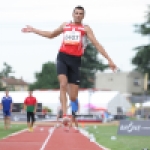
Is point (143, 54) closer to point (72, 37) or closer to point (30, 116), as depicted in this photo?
point (30, 116)

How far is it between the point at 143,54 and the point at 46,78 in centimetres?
6550

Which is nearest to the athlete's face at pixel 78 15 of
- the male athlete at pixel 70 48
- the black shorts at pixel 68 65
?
the male athlete at pixel 70 48

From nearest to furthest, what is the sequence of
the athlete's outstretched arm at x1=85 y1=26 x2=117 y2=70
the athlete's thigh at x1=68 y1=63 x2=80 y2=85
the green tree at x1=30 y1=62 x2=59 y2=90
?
the athlete's outstretched arm at x1=85 y1=26 x2=117 y2=70 < the athlete's thigh at x1=68 y1=63 x2=80 y2=85 < the green tree at x1=30 y1=62 x2=59 y2=90

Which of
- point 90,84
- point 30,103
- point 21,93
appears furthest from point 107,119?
point 90,84

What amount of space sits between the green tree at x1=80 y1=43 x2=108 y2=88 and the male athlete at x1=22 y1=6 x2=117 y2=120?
10814 centimetres

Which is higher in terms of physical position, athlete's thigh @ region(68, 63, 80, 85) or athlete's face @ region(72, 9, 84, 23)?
athlete's face @ region(72, 9, 84, 23)

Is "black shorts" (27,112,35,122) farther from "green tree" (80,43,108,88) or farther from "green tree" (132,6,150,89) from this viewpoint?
"green tree" (80,43,108,88)

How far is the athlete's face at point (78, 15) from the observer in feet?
39.3

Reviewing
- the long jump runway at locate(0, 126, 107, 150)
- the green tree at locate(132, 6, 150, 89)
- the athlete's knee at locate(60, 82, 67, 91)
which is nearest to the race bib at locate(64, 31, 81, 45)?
the athlete's knee at locate(60, 82, 67, 91)

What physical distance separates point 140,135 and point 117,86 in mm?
124192

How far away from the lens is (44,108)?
6525 cm

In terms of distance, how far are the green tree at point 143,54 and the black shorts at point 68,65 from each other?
80532mm

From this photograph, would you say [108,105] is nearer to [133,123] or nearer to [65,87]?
[133,123]

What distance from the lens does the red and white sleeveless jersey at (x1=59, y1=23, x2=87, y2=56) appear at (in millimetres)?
12359
